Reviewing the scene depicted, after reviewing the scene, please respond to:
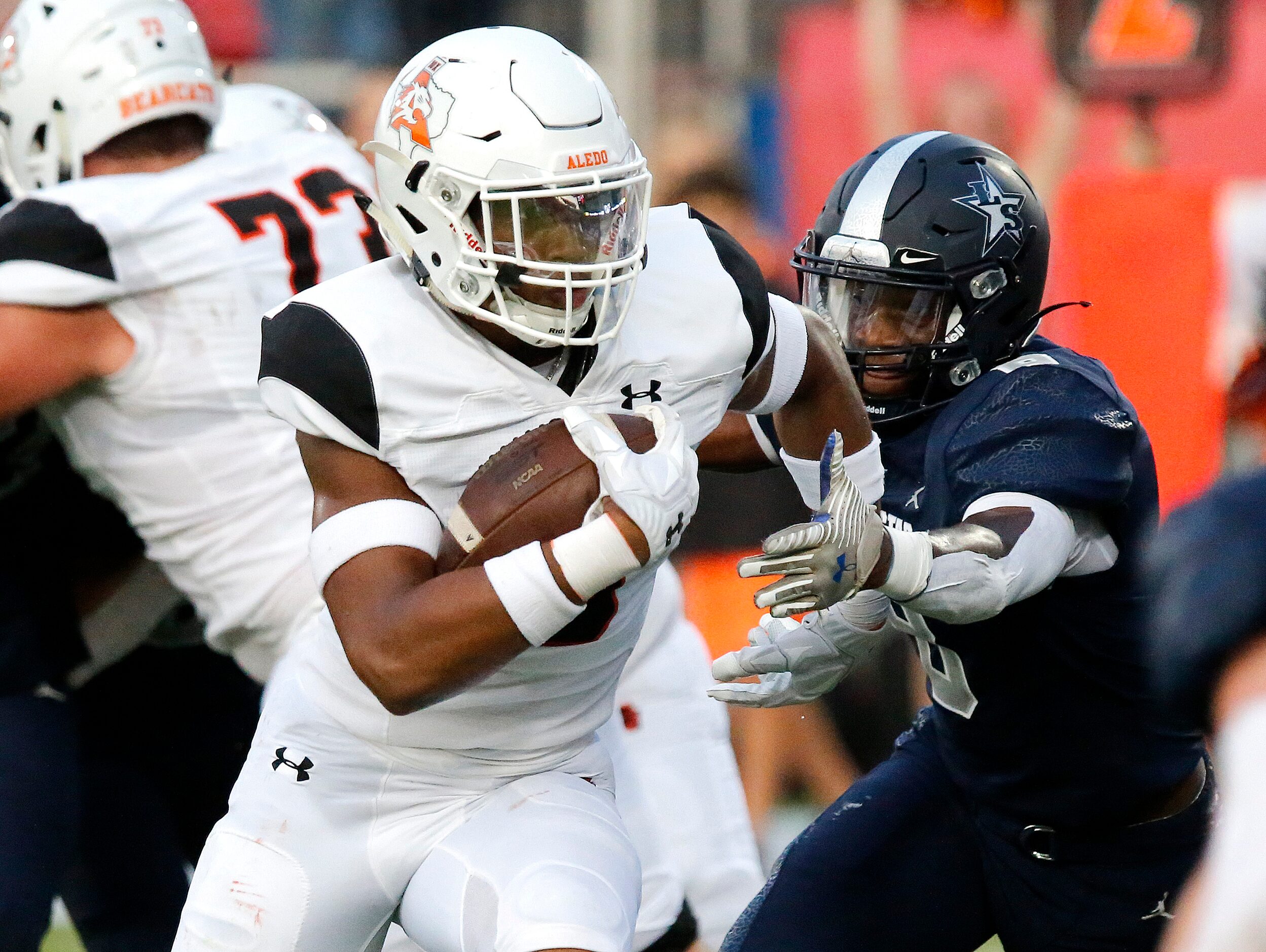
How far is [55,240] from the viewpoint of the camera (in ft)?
10.5

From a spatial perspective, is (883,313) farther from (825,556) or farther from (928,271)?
(825,556)

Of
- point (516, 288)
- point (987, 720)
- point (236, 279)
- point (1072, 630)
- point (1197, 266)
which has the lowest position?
point (1197, 266)

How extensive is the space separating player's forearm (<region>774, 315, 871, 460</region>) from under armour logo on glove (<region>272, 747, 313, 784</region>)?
3.26 feet

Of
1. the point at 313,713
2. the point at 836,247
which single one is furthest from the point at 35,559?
the point at 836,247

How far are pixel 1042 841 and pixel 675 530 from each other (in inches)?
37.3

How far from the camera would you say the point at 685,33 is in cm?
796

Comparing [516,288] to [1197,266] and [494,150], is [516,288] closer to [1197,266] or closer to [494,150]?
[494,150]

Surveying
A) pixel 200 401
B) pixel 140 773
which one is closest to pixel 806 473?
pixel 200 401

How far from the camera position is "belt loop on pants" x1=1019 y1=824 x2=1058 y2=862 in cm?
281

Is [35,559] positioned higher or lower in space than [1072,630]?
lower

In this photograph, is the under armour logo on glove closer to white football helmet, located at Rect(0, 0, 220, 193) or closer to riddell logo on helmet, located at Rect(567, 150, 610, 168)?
riddell logo on helmet, located at Rect(567, 150, 610, 168)

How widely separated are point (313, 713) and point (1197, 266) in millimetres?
4556

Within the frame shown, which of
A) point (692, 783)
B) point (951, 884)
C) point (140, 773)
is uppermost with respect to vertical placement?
point (951, 884)

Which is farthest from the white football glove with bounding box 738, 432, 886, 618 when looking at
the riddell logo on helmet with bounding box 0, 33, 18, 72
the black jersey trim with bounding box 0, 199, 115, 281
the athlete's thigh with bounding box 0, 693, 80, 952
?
the riddell logo on helmet with bounding box 0, 33, 18, 72
